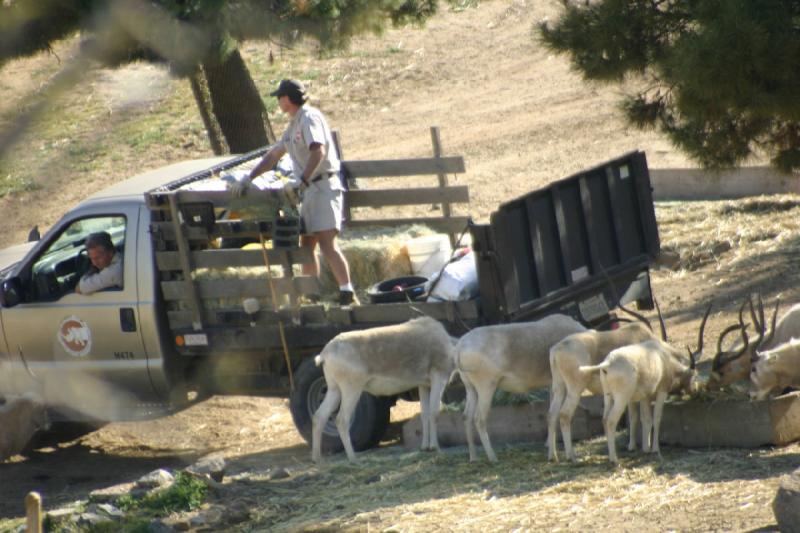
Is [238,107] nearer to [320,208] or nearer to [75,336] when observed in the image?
[75,336]

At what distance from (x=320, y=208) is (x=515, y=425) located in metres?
2.26

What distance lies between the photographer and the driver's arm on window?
8992mm

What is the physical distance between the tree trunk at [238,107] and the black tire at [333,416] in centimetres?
586

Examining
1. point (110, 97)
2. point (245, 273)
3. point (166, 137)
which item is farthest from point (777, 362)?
point (166, 137)

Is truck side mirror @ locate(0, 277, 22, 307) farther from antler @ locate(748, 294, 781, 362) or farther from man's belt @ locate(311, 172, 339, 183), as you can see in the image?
antler @ locate(748, 294, 781, 362)

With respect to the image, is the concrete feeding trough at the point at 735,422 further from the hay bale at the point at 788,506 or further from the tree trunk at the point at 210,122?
the tree trunk at the point at 210,122

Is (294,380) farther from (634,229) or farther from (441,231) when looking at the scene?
(634,229)

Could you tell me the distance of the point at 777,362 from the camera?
24.3 feet

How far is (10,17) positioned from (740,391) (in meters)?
7.03

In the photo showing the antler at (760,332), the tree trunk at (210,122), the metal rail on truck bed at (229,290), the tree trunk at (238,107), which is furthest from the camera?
the tree trunk at (210,122)

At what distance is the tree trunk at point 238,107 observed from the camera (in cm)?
1388

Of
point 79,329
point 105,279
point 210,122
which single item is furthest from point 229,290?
point 210,122

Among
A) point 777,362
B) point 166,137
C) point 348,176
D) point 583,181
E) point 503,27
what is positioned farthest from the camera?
point 503,27

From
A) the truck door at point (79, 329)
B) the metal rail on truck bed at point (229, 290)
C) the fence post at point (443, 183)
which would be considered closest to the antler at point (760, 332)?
the metal rail on truck bed at point (229, 290)
